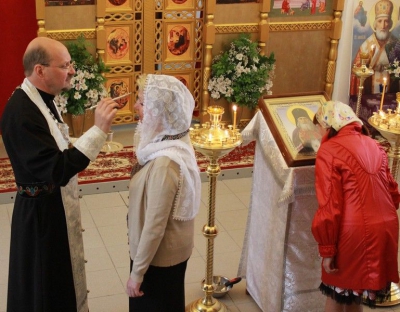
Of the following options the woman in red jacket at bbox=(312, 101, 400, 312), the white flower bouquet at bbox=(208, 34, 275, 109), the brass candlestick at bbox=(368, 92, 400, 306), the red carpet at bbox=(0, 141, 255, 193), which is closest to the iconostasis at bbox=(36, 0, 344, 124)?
the white flower bouquet at bbox=(208, 34, 275, 109)

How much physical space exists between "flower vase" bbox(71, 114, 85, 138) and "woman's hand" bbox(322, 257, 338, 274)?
4143 mm

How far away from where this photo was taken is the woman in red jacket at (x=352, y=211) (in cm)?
335

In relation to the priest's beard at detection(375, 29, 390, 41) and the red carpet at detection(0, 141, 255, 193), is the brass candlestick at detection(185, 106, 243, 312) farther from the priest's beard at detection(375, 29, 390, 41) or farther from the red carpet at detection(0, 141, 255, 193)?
the priest's beard at detection(375, 29, 390, 41)

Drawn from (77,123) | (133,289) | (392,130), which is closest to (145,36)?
(77,123)

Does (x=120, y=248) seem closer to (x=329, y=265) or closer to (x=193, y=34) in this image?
(x=329, y=265)

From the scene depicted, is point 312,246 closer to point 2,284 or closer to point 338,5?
point 2,284

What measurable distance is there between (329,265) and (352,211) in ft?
0.99

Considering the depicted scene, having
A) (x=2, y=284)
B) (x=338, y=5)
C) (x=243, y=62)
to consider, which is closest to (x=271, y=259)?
(x=2, y=284)

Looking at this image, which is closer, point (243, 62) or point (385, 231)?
point (385, 231)

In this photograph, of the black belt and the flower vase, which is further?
the flower vase

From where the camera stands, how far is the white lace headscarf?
2979 mm

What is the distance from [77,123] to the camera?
710 centimetres

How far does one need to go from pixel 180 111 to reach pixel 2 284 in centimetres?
222

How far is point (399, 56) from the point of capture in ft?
26.8
